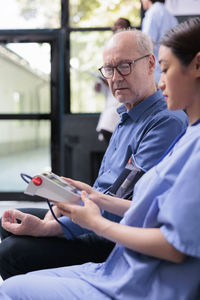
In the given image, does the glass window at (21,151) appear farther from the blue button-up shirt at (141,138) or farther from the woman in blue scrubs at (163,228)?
the woman in blue scrubs at (163,228)

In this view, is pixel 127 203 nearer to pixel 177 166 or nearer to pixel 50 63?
pixel 177 166

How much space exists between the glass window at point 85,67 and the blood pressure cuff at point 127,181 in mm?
2700

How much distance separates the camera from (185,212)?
0.88 metres

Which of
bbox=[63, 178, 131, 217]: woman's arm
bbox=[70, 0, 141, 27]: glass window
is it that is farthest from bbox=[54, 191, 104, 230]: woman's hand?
bbox=[70, 0, 141, 27]: glass window

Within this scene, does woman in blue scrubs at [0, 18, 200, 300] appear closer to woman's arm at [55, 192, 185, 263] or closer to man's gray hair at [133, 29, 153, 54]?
woman's arm at [55, 192, 185, 263]

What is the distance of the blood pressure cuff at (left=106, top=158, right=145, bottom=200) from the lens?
1.41 metres

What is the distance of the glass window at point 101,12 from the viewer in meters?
4.09

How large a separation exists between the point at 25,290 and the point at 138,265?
0.99ft

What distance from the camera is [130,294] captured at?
0.99m

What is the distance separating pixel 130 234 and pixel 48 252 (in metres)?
0.60

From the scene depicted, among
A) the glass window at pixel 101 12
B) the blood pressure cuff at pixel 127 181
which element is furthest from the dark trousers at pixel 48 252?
the glass window at pixel 101 12

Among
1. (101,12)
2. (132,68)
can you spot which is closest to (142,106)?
(132,68)

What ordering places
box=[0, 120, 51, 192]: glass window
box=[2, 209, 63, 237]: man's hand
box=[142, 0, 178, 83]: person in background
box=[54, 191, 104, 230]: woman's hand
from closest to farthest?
1. box=[54, 191, 104, 230]: woman's hand
2. box=[2, 209, 63, 237]: man's hand
3. box=[142, 0, 178, 83]: person in background
4. box=[0, 120, 51, 192]: glass window

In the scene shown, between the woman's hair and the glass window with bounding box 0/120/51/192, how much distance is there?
10.7 ft
